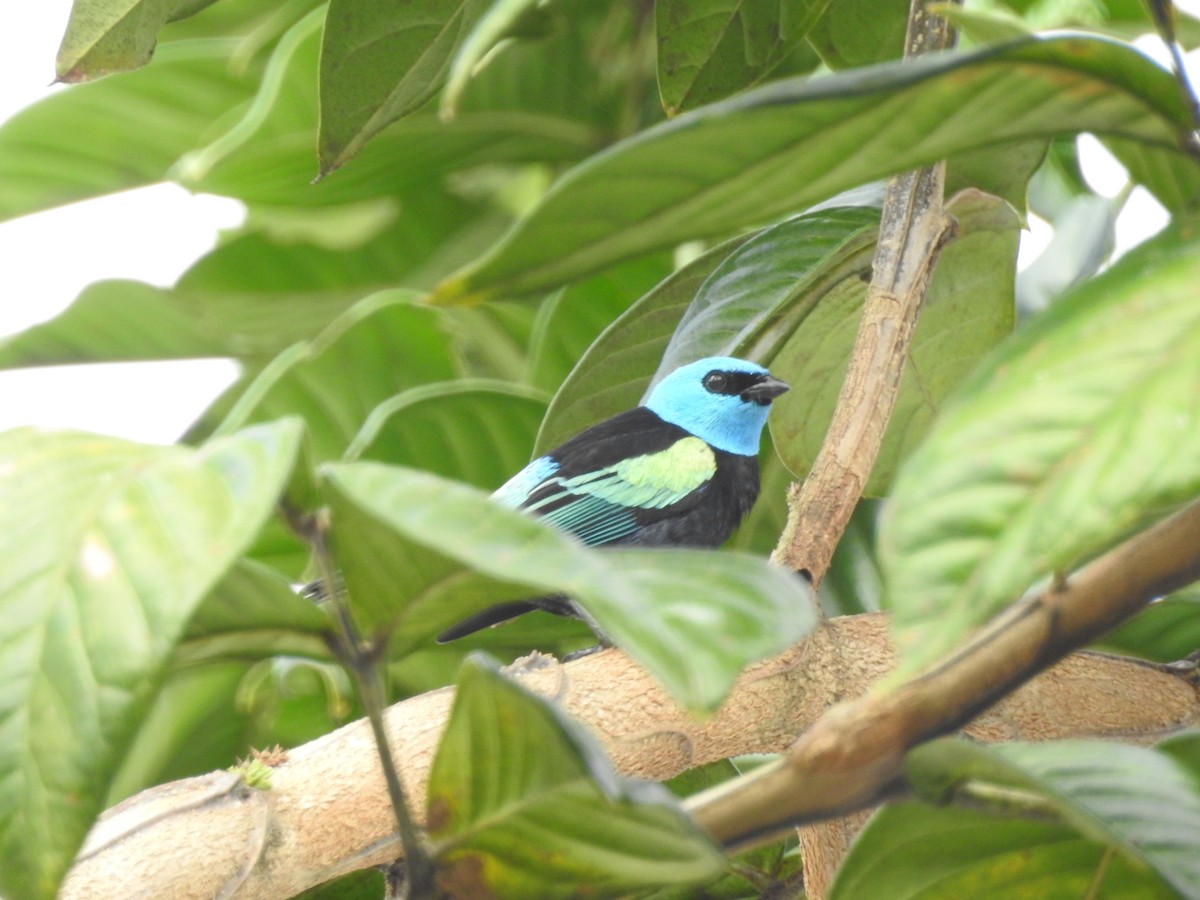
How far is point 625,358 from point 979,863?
772 millimetres


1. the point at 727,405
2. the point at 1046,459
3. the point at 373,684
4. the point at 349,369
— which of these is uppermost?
the point at 1046,459

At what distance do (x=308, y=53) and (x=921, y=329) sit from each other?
35.4 inches

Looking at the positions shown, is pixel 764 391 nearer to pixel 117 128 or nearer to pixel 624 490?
pixel 624 490

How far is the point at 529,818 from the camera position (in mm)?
726

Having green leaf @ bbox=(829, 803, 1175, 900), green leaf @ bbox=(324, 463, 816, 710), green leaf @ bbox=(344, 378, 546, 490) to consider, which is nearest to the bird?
green leaf @ bbox=(344, 378, 546, 490)

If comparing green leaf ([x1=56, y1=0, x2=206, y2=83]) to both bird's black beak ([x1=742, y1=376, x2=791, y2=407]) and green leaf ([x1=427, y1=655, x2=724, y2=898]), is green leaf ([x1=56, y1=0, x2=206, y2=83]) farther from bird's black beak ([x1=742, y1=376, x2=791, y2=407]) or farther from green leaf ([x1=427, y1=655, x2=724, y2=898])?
bird's black beak ([x1=742, y1=376, x2=791, y2=407])

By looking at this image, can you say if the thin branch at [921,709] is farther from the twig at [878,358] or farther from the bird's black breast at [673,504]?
the bird's black breast at [673,504]

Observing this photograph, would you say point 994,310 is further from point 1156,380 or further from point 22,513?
point 22,513

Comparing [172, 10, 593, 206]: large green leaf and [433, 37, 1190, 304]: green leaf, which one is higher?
[433, 37, 1190, 304]: green leaf

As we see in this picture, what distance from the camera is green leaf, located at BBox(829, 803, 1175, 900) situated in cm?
82

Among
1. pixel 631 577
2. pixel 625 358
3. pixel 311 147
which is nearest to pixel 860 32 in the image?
pixel 625 358

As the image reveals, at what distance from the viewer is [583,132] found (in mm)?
2178

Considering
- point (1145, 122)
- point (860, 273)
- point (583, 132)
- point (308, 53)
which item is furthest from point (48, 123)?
point (1145, 122)

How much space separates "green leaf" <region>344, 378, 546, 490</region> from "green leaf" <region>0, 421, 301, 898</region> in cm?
94
